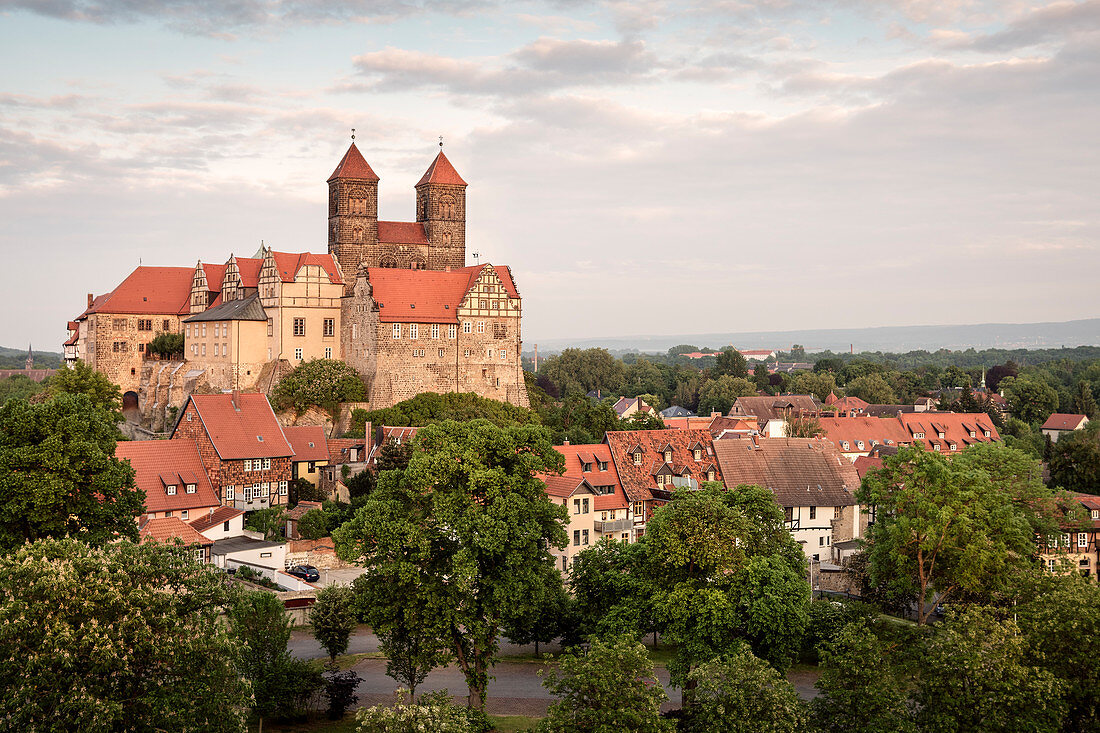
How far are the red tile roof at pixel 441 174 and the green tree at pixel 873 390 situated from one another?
8001 centimetres

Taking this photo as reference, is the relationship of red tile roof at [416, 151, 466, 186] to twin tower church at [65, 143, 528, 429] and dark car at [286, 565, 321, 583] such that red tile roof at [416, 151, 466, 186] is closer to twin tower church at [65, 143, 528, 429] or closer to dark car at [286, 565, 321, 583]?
twin tower church at [65, 143, 528, 429]

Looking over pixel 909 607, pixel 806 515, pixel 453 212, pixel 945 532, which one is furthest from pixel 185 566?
pixel 453 212

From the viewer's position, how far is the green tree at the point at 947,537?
135 feet

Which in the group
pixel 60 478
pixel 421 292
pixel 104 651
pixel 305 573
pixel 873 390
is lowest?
pixel 305 573

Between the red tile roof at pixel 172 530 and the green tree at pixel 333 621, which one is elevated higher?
the red tile roof at pixel 172 530

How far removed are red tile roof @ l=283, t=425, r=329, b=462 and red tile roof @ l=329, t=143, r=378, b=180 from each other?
3534cm

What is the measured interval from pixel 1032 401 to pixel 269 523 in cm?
11225

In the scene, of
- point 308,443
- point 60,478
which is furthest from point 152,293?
point 60,478

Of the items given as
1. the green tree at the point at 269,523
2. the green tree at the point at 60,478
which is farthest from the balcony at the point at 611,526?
the green tree at the point at 60,478

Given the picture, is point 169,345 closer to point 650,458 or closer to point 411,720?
point 650,458

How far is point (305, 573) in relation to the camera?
54781mm

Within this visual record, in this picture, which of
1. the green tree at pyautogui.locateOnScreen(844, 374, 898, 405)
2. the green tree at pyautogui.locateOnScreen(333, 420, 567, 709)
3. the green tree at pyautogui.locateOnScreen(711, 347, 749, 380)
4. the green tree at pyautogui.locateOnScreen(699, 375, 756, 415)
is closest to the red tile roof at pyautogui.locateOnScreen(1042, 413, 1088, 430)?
the green tree at pyautogui.locateOnScreen(844, 374, 898, 405)

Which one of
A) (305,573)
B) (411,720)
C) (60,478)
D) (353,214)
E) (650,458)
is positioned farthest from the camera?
(353,214)

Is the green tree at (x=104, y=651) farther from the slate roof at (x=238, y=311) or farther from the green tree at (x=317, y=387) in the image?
the slate roof at (x=238, y=311)
